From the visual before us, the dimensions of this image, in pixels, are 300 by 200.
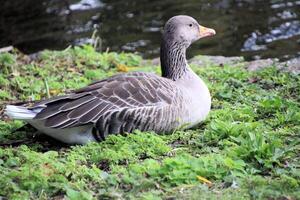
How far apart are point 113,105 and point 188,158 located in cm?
146

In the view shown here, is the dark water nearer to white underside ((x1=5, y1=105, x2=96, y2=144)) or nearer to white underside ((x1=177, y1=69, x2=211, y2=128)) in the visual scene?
white underside ((x1=177, y1=69, x2=211, y2=128))

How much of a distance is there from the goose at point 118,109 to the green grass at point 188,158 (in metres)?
0.17

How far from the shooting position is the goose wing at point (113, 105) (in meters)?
6.15

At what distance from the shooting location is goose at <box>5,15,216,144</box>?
6.15 meters

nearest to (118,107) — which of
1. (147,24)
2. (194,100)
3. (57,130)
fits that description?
(57,130)

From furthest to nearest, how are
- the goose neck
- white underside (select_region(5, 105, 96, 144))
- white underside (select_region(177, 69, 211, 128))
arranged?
1. the goose neck
2. white underside (select_region(177, 69, 211, 128))
3. white underside (select_region(5, 105, 96, 144))

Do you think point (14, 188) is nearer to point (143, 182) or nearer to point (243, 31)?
point (143, 182)

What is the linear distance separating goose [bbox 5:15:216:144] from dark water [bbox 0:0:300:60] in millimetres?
4756

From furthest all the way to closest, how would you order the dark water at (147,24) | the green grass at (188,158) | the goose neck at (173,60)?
the dark water at (147,24), the goose neck at (173,60), the green grass at (188,158)

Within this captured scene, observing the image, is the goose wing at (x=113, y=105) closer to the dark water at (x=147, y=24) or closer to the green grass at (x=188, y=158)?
the green grass at (x=188, y=158)

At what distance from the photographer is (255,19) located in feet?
42.6

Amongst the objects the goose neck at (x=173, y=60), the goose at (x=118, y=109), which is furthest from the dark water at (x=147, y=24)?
the goose at (x=118, y=109)

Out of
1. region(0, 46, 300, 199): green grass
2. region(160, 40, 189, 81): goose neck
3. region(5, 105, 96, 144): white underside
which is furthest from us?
region(160, 40, 189, 81): goose neck

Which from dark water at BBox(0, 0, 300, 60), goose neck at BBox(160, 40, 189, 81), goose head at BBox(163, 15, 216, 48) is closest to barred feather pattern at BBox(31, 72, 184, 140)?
goose neck at BBox(160, 40, 189, 81)
